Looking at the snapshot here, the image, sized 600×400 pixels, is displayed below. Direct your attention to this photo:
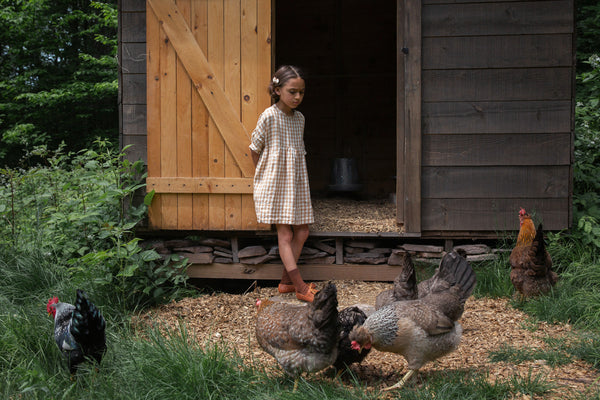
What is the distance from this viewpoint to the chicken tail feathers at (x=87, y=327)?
2807mm

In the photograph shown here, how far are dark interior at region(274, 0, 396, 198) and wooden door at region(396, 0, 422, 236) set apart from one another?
325cm

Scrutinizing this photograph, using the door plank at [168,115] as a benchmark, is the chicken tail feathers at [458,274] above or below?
below

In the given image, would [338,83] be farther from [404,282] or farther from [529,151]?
[404,282]

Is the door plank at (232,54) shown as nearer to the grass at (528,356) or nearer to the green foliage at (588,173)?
the grass at (528,356)

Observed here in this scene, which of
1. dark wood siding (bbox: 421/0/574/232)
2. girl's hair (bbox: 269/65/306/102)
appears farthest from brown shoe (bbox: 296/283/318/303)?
girl's hair (bbox: 269/65/306/102)

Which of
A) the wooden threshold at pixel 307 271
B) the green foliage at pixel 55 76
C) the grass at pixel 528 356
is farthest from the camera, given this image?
the green foliage at pixel 55 76

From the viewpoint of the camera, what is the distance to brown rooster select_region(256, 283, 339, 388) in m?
2.54

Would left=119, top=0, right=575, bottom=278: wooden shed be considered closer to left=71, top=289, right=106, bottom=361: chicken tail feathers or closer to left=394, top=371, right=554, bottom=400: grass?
left=71, top=289, right=106, bottom=361: chicken tail feathers

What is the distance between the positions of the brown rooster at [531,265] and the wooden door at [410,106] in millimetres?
891

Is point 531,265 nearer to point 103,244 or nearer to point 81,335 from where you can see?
point 81,335

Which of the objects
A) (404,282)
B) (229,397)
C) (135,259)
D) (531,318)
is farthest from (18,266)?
(531,318)

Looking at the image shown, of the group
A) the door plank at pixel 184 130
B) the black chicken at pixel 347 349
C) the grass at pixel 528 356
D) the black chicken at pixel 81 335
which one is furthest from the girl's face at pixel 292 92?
the grass at pixel 528 356

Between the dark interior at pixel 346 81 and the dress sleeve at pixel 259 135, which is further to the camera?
the dark interior at pixel 346 81

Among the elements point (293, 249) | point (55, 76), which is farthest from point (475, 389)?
point (55, 76)
